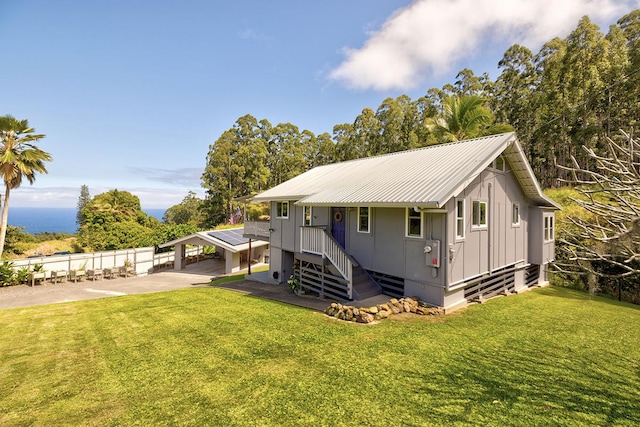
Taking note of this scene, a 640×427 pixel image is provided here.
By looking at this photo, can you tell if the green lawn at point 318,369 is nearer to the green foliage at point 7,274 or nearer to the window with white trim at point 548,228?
the window with white trim at point 548,228

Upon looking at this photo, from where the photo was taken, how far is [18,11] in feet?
38.0

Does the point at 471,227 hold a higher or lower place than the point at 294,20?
lower

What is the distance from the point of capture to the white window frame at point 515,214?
40.7 ft

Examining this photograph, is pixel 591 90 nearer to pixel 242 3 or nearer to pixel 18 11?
pixel 242 3

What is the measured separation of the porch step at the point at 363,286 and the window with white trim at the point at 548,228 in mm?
9109

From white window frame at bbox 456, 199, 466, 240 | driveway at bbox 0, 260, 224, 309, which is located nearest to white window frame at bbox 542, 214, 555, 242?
white window frame at bbox 456, 199, 466, 240

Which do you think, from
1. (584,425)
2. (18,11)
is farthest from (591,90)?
(18,11)

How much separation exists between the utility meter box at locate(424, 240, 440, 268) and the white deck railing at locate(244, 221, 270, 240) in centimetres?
1026

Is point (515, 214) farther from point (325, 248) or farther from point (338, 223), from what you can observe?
point (325, 248)

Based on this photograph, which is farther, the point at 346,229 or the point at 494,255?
the point at 346,229

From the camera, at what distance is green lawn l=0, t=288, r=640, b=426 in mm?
4461

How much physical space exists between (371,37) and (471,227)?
12.2 metres

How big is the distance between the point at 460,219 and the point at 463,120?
14.2 metres

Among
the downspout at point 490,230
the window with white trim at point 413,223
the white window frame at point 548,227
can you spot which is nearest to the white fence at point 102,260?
the window with white trim at point 413,223
